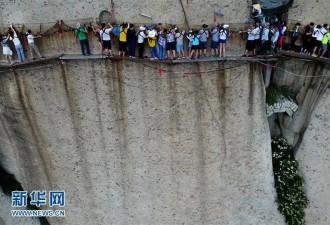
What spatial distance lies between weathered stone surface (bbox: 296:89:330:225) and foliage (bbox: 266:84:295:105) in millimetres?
1381

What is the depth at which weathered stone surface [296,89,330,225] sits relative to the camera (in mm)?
18141

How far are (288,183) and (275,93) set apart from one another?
4620mm

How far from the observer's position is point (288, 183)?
1950cm

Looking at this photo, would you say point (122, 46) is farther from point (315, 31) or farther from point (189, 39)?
point (315, 31)

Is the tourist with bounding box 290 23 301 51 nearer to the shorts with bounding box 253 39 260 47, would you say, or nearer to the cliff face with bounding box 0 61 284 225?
the shorts with bounding box 253 39 260 47

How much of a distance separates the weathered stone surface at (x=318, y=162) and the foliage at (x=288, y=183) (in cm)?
42

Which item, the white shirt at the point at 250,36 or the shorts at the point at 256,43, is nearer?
the white shirt at the point at 250,36

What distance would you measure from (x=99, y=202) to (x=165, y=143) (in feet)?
16.1

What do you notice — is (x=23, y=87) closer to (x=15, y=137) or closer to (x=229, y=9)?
(x=15, y=137)

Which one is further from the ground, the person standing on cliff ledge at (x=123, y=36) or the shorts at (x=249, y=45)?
the person standing on cliff ledge at (x=123, y=36)

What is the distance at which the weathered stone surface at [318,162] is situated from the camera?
59.5ft

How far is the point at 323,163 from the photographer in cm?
1900

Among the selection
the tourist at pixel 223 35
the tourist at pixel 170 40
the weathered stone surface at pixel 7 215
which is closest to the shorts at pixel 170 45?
the tourist at pixel 170 40

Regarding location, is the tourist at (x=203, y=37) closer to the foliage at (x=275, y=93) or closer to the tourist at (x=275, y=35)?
the tourist at (x=275, y=35)
